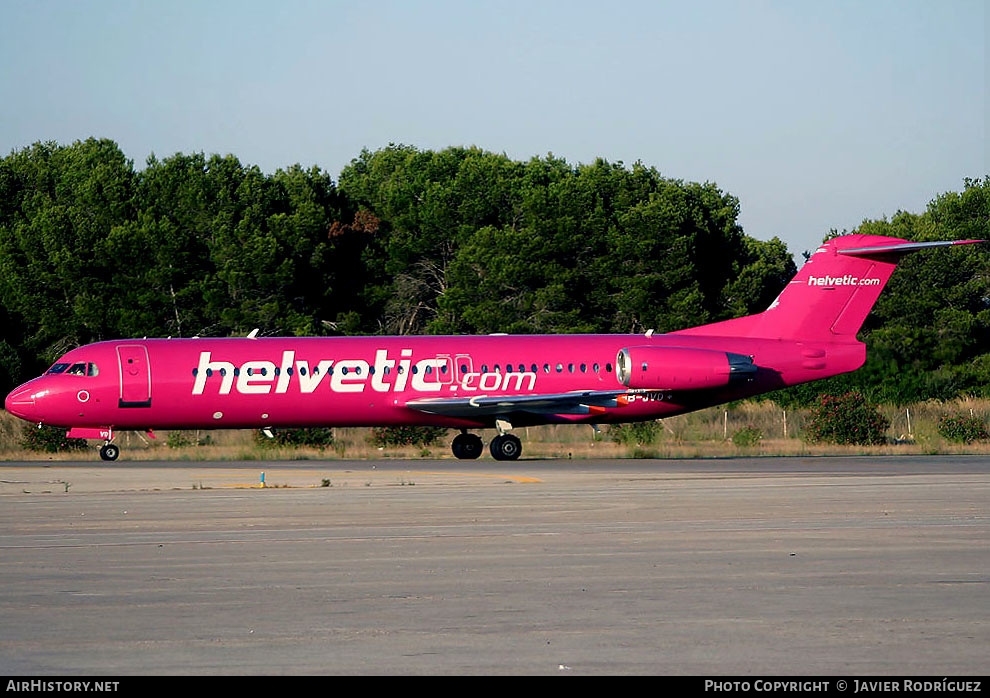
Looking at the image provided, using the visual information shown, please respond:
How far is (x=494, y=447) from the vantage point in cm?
3634

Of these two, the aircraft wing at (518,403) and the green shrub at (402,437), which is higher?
the aircraft wing at (518,403)

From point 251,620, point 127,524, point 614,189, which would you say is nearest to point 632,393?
point 127,524

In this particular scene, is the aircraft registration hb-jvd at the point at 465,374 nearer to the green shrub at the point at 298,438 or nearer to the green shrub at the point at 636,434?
the green shrub at the point at 636,434

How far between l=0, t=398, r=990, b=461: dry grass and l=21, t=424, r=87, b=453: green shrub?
0.38 metres

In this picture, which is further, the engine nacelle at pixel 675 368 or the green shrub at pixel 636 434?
the green shrub at pixel 636 434

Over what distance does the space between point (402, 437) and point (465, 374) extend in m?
7.00

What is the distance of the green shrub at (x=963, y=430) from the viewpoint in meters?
41.8

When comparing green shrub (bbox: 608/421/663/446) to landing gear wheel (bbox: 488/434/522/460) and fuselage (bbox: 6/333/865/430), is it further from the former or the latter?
landing gear wheel (bbox: 488/434/522/460)

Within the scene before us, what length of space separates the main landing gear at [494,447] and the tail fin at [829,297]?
6.65m

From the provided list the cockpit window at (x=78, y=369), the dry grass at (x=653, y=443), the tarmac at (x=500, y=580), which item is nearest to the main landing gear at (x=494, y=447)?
the dry grass at (x=653, y=443)

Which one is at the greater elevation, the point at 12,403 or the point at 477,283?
the point at 477,283

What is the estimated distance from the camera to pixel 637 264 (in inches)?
2766

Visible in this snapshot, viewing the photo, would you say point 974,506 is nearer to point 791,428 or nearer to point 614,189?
point 791,428
